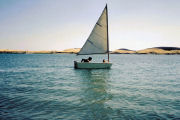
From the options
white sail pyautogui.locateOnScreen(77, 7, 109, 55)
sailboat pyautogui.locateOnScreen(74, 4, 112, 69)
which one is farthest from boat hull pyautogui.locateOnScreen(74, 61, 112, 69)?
white sail pyautogui.locateOnScreen(77, 7, 109, 55)

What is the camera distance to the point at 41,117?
913cm

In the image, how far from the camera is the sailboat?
3322 cm

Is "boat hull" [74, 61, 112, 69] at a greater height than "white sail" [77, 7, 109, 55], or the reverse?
"white sail" [77, 7, 109, 55]

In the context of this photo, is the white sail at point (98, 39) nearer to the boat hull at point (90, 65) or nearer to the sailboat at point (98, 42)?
the sailboat at point (98, 42)

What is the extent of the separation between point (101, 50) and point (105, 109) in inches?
952

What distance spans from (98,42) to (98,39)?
25.0 inches

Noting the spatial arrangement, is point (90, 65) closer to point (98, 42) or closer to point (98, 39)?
point (98, 42)

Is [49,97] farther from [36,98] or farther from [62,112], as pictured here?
[62,112]

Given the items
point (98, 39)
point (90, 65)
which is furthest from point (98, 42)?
point (90, 65)

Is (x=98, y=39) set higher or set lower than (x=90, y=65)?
higher

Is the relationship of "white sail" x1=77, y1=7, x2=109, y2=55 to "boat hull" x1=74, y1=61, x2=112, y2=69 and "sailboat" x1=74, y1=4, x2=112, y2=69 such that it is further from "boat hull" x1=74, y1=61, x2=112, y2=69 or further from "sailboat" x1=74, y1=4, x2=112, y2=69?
"boat hull" x1=74, y1=61, x2=112, y2=69

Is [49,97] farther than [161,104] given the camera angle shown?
Yes

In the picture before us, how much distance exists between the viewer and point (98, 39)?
33594mm

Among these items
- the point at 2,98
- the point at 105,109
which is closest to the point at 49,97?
the point at 2,98
